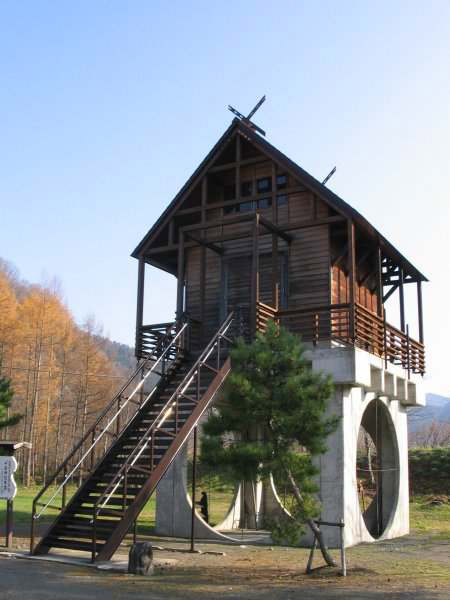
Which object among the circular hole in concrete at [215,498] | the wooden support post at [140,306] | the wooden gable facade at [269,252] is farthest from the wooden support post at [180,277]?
the circular hole in concrete at [215,498]

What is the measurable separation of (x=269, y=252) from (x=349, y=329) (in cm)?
429

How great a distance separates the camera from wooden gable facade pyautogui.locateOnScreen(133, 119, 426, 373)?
60.1 feet

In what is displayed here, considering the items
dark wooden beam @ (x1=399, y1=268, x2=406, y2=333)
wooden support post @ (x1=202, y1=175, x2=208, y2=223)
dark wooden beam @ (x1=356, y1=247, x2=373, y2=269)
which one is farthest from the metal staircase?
dark wooden beam @ (x1=399, y1=268, x2=406, y2=333)

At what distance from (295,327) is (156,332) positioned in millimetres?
4131

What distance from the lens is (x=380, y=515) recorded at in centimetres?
2130

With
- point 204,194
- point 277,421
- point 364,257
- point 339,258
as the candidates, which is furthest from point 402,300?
point 277,421

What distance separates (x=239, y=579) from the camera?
37.8 ft

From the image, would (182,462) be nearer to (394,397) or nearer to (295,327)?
(295,327)

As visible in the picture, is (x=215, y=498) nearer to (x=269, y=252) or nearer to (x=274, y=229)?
(x=269, y=252)

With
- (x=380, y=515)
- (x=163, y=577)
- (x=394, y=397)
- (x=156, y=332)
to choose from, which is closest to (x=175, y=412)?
(x=163, y=577)

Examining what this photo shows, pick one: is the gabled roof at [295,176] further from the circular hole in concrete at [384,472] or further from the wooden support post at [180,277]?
the circular hole in concrete at [384,472]

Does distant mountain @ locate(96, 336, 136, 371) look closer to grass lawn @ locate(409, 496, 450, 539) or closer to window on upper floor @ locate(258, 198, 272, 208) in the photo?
grass lawn @ locate(409, 496, 450, 539)

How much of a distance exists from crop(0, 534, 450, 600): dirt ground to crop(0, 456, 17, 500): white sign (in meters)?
1.17

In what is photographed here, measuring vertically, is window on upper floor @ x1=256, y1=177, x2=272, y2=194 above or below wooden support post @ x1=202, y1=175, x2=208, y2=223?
above
